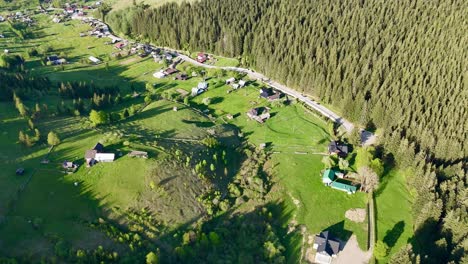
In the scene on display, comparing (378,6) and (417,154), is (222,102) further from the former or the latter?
(378,6)

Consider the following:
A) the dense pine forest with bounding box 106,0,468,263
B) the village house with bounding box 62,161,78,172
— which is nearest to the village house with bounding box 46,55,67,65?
the dense pine forest with bounding box 106,0,468,263

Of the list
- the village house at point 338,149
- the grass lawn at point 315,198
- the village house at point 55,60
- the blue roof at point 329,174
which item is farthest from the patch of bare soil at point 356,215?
the village house at point 55,60

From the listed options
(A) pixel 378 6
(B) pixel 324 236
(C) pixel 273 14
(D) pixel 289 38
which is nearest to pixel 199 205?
(B) pixel 324 236

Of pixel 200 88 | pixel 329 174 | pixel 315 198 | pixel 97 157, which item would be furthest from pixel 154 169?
pixel 200 88

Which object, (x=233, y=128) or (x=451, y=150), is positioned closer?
(x=451, y=150)

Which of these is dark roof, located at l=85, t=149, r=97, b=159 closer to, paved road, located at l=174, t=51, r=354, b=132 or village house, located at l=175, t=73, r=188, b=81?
village house, located at l=175, t=73, r=188, b=81

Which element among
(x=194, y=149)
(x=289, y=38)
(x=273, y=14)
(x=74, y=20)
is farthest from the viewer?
(x=74, y=20)

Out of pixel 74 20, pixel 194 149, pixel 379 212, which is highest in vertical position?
pixel 74 20
